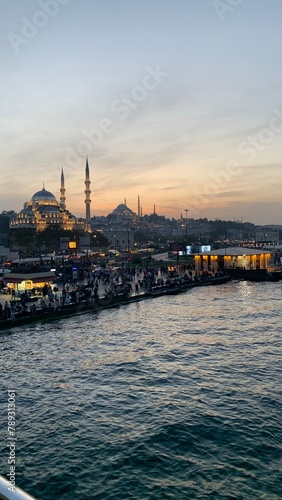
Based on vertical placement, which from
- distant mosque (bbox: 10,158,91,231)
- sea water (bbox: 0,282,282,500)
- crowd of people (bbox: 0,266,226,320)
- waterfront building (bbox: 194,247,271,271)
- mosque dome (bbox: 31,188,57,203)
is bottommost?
sea water (bbox: 0,282,282,500)

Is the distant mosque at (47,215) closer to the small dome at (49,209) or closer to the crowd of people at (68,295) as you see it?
the small dome at (49,209)

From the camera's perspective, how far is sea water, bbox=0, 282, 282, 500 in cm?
970

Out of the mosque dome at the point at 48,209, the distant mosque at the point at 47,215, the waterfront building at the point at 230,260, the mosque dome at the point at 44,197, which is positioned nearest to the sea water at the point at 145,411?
the waterfront building at the point at 230,260

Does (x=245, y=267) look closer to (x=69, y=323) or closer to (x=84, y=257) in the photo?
(x=84, y=257)

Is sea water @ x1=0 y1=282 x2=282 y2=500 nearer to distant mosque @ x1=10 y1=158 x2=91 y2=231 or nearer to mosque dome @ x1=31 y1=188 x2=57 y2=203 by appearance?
distant mosque @ x1=10 y1=158 x2=91 y2=231

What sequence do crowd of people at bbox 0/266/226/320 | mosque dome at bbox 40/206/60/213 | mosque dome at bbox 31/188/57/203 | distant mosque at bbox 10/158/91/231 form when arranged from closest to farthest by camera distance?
crowd of people at bbox 0/266/226/320, distant mosque at bbox 10/158/91/231, mosque dome at bbox 40/206/60/213, mosque dome at bbox 31/188/57/203

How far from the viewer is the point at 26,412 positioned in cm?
1353

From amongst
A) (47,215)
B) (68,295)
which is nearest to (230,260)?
(68,295)

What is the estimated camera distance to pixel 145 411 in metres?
13.4

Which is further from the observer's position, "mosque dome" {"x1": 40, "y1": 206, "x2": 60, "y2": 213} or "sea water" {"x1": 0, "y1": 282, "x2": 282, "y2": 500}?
"mosque dome" {"x1": 40, "y1": 206, "x2": 60, "y2": 213}

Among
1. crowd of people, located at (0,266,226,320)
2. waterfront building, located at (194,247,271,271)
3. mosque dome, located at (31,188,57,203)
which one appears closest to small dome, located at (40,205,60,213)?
mosque dome, located at (31,188,57,203)

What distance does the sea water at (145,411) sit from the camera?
31.8ft

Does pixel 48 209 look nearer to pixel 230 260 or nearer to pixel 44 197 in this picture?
pixel 44 197

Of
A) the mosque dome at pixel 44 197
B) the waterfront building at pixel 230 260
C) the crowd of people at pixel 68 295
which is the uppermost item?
the mosque dome at pixel 44 197
